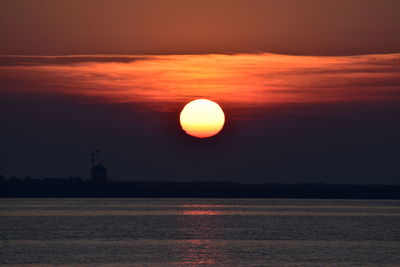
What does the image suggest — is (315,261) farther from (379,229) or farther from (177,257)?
(379,229)

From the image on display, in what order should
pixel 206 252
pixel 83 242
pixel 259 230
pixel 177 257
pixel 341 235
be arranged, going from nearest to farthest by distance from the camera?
pixel 177 257 → pixel 206 252 → pixel 83 242 → pixel 341 235 → pixel 259 230

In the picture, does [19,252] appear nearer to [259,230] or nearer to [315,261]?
[315,261]

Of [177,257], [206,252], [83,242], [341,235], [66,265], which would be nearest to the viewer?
[66,265]

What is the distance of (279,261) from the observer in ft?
213

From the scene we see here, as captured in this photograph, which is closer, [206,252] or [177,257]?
[177,257]

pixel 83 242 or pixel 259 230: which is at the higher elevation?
pixel 259 230

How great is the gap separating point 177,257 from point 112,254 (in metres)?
5.62

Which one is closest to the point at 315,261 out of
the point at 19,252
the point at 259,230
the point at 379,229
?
the point at 19,252

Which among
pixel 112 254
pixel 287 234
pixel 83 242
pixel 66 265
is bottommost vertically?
pixel 66 265

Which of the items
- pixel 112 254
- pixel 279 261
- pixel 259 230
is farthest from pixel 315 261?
pixel 259 230

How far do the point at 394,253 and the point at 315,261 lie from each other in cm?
→ 1084

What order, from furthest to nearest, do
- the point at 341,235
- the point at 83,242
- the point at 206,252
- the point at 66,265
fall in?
the point at 341,235
the point at 83,242
the point at 206,252
the point at 66,265

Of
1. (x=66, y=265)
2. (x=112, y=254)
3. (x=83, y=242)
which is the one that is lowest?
(x=66, y=265)

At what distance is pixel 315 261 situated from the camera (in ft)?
214
